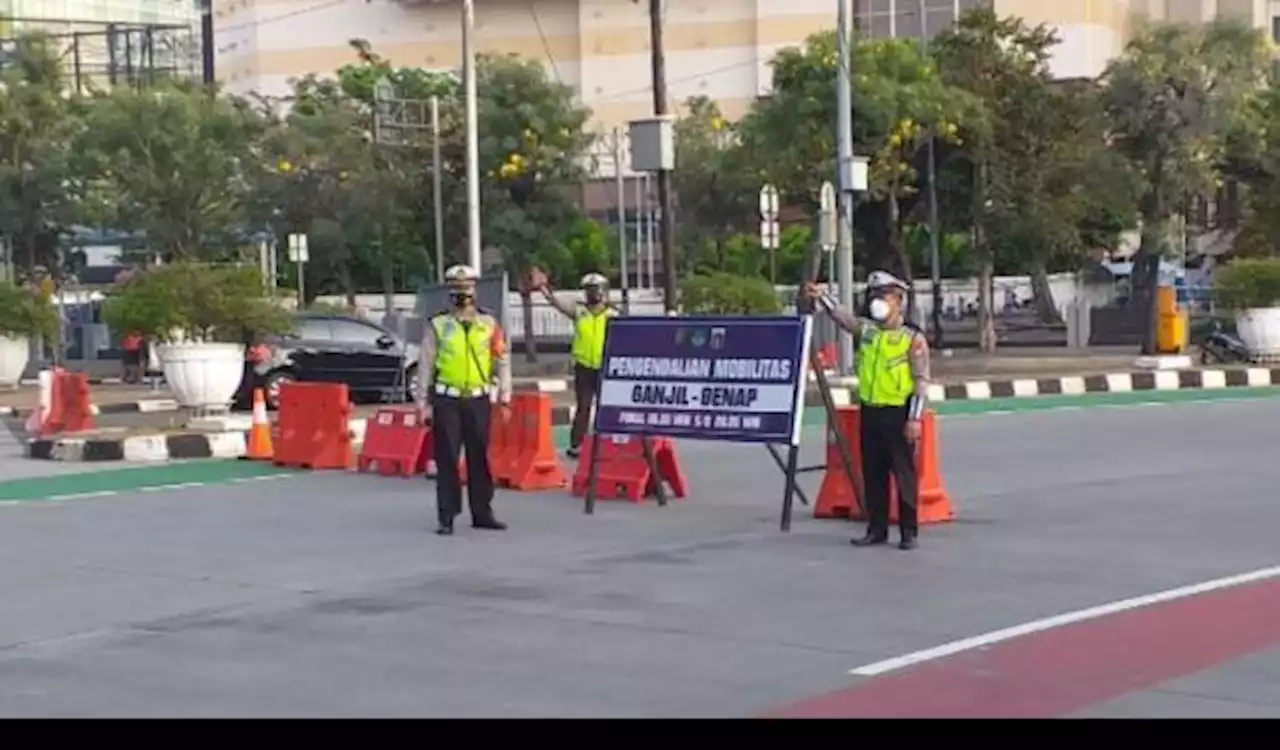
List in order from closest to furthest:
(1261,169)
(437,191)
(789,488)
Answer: (789,488), (437,191), (1261,169)

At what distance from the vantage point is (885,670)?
852cm

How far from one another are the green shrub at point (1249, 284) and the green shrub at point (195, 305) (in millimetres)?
15916

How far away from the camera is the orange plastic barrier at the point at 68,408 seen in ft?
72.6

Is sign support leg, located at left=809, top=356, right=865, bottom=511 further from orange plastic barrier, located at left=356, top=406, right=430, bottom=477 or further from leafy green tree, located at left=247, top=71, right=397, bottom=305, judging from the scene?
leafy green tree, located at left=247, top=71, right=397, bottom=305

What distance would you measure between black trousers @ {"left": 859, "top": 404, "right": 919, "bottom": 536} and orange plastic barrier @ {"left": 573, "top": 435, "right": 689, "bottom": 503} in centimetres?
276

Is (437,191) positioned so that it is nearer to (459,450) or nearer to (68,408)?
(68,408)

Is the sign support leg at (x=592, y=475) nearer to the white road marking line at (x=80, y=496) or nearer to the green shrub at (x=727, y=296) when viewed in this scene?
the white road marking line at (x=80, y=496)

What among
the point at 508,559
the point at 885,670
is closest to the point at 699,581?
the point at 508,559

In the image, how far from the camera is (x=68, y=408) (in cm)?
2227

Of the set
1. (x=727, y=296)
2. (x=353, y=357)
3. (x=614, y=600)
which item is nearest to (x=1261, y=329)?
(x=727, y=296)

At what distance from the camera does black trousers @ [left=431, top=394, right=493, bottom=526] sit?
1348 cm

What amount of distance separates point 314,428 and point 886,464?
296 inches

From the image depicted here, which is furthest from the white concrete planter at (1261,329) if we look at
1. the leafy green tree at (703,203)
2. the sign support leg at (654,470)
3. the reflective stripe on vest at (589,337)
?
the leafy green tree at (703,203)
